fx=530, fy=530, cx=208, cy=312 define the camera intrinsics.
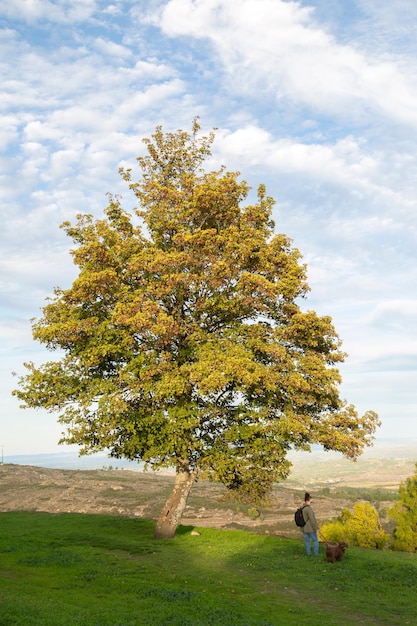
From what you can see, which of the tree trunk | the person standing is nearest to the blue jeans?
the person standing

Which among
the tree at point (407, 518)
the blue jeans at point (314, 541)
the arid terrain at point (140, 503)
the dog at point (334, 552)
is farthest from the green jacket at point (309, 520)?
the arid terrain at point (140, 503)

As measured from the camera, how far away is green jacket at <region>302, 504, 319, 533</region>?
72.0 feet

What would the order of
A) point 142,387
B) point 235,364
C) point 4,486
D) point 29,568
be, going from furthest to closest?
point 4,486 < point 142,387 < point 235,364 < point 29,568

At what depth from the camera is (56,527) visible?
31.3 meters

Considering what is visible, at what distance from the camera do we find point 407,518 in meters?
28.2

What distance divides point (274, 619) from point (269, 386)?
11068 millimetres

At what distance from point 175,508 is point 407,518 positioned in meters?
12.3

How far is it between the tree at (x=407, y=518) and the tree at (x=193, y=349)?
190 inches

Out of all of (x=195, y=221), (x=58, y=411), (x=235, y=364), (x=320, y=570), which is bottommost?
(x=320, y=570)

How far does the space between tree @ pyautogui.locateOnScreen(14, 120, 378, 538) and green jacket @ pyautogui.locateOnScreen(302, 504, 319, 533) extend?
3578mm

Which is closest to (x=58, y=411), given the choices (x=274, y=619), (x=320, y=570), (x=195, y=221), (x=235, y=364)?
(x=235, y=364)


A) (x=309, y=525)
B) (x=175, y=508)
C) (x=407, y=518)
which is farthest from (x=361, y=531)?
(x=175, y=508)

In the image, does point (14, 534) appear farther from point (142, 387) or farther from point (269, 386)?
point (269, 386)

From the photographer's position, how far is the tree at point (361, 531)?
1118 inches
